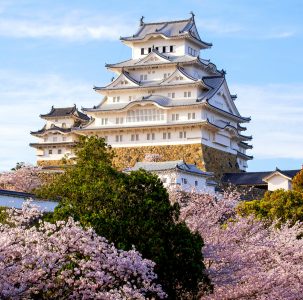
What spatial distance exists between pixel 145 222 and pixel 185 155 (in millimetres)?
42099

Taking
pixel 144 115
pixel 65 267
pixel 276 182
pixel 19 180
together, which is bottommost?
pixel 65 267

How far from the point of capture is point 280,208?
3603 cm

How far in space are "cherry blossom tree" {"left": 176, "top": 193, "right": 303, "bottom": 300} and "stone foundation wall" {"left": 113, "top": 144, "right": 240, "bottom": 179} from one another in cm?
3293

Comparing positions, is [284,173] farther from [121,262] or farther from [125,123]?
[121,262]

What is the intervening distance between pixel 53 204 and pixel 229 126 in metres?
35.7

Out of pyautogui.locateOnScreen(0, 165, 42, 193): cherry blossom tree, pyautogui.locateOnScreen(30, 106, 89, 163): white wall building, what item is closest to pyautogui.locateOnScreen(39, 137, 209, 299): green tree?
pyautogui.locateOnScreen(0, 165, 42, 193): cherry blossom tree

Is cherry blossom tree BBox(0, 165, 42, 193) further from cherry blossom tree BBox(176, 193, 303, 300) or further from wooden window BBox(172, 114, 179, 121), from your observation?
cherry blossom tree BBox(176, 193, 303, 300)

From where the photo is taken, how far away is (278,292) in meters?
22.9

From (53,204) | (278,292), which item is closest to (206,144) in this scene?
(53,204)

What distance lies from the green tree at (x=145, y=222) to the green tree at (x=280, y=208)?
1604cm

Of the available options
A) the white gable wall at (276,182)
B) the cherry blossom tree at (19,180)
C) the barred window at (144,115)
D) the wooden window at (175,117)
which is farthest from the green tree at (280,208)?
the barred window at (144,115)

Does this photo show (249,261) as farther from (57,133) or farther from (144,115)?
(57,133)

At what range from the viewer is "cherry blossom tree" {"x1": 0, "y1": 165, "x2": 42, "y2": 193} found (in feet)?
190

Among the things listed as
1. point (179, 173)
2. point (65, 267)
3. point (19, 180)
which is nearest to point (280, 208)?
point (179, 173)
